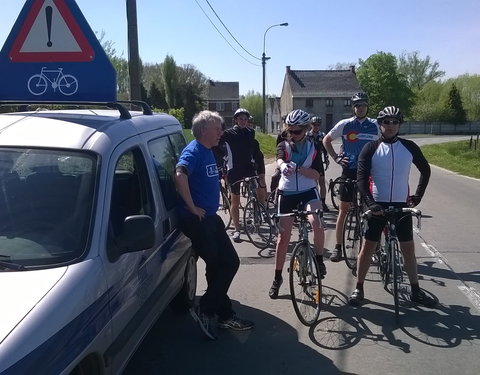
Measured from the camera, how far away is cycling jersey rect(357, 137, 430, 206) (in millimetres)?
4883

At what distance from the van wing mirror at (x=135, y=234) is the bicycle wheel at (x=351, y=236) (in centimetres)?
402

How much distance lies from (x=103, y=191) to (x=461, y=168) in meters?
21.7

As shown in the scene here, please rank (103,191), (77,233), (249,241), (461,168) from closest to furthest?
(77,233), (103,191), (249,241), (461,168)

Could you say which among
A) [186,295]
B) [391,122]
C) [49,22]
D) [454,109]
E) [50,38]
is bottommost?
[186,295]

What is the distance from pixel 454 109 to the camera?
76.6 m

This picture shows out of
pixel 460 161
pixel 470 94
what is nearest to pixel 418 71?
pixel 470 94

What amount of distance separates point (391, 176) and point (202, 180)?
1914 millimetres

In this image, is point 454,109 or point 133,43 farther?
point 454,109

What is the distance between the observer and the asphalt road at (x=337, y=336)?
3.87m

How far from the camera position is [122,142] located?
333cm

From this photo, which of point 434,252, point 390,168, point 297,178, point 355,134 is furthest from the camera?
point 434,252

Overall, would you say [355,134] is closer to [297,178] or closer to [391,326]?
[297,178]

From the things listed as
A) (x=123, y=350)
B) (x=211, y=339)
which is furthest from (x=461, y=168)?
(x=123, y=350)

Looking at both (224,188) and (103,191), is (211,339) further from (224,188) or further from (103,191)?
(224,188)
